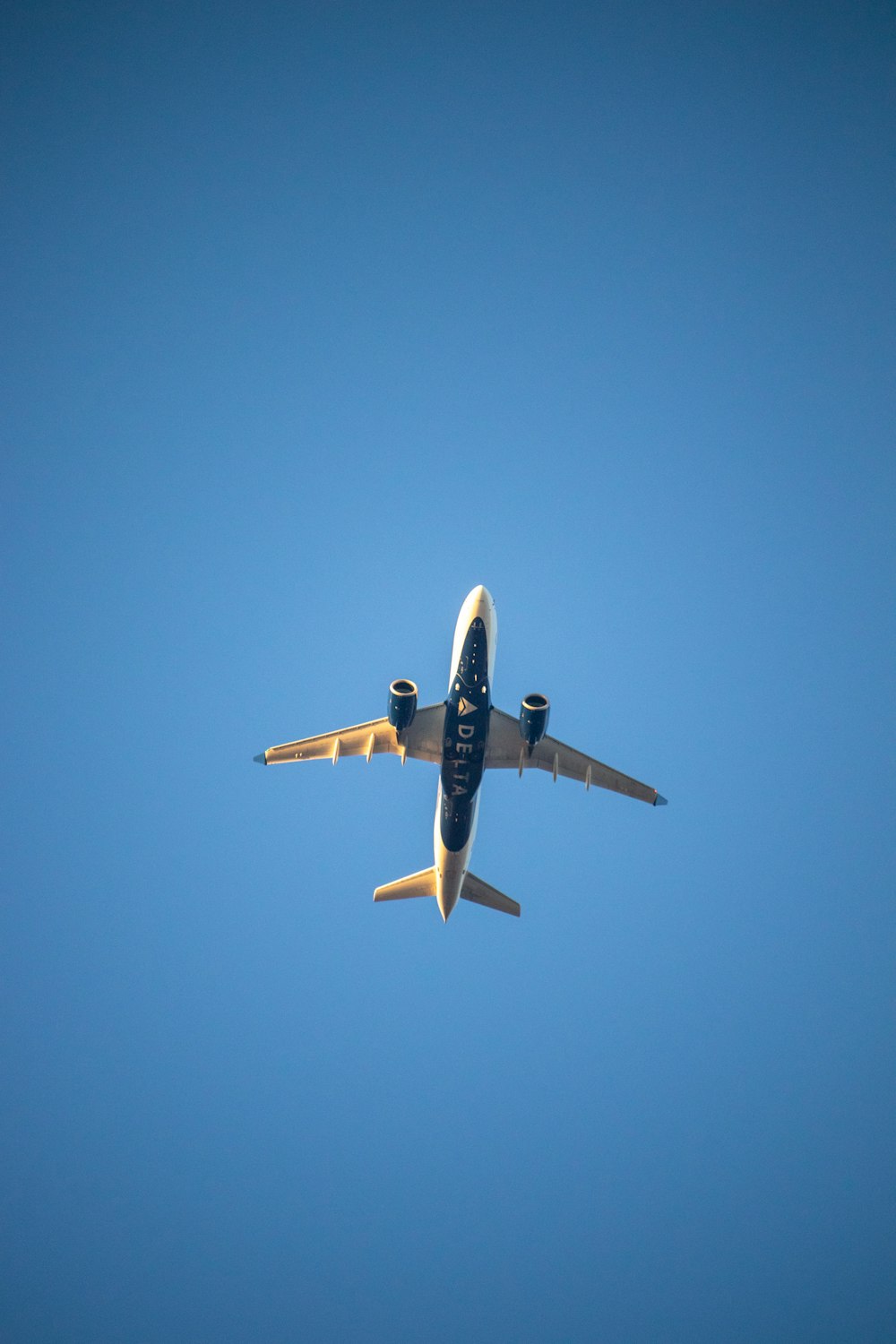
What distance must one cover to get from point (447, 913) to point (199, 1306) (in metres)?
69.0

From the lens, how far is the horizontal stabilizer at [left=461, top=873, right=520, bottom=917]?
39594mm

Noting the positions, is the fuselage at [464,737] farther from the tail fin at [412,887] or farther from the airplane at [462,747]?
the tail fin at [412,887]

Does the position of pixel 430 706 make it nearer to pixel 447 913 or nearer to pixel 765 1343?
pixel 447 913

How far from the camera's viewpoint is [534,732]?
3434cm

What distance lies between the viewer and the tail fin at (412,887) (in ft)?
128

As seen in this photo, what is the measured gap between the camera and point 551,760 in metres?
38.0

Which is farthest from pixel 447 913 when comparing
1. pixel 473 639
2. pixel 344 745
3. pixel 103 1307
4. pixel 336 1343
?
pixel 103 1307

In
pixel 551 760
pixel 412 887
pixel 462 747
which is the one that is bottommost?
pixel 412 887

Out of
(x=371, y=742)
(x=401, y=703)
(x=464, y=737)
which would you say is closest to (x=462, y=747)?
(x=464, y=737)

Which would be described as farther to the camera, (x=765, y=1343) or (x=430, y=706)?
(x=765, y=1343)

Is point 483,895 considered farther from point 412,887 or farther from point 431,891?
point 412,887

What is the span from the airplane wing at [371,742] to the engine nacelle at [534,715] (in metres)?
3.65

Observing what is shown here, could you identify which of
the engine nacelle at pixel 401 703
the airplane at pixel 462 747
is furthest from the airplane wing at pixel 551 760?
the engine nacelle at pixel 401 703

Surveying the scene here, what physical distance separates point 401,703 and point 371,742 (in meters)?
3.87
